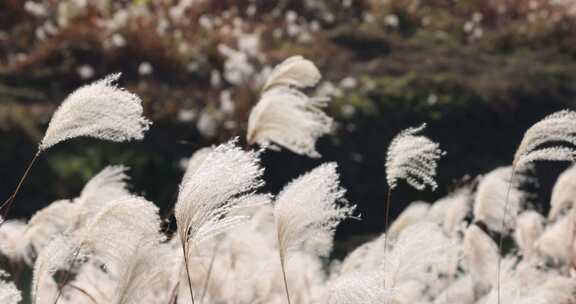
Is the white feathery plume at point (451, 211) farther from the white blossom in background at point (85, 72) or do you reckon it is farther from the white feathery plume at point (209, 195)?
the white blossom in background at point (85, 72)

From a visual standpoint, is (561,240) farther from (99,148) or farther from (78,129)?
(99,148)

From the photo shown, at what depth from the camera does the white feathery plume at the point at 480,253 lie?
270 centimetres

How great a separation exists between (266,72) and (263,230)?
147 inches

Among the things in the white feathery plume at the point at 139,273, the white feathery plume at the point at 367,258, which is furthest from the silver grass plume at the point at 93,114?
the white feathery plume at the point at 367,258

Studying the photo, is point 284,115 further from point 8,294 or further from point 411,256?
point 8,294

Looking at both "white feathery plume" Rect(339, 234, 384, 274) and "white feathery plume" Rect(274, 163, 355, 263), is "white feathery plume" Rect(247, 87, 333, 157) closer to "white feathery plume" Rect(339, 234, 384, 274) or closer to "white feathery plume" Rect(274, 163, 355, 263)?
"white feathery plume" Rect(339, 234, 384, 274)

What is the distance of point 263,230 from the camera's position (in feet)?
10.5

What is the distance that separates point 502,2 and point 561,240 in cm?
782

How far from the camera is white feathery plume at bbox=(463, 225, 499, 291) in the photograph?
8.86 ft

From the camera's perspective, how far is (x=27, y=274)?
5219 millimetres

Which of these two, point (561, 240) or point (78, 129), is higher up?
point (561, 240)

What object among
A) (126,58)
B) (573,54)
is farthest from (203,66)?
(573,54)

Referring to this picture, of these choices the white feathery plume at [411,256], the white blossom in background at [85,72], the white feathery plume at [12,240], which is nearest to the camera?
the white feathery plume at [411,256]

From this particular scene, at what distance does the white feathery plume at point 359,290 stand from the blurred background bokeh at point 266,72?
10.9ft
